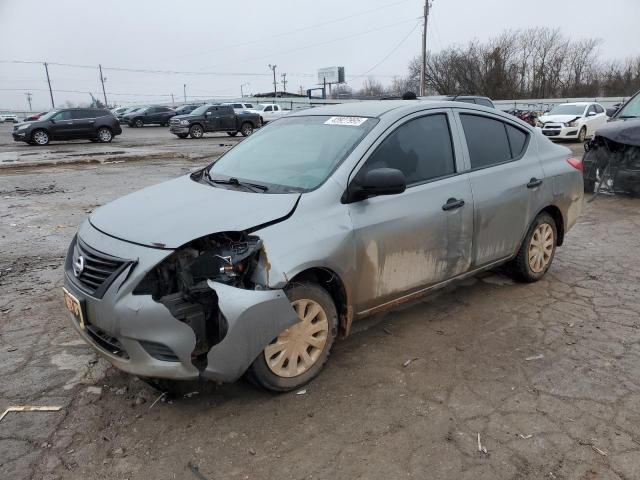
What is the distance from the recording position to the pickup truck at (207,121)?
25891 mm

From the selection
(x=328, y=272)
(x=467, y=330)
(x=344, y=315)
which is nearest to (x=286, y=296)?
(x=328, y=272)

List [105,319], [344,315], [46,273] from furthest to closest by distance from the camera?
[46,273]
[344,315]
[105,319]

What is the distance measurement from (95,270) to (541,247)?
388cm

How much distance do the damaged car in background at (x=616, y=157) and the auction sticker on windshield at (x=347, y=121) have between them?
650cm

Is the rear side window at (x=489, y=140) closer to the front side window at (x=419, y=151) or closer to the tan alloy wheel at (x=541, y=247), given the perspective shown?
the front side window at (x=419, y=151)

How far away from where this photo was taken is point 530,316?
4094 millimetres

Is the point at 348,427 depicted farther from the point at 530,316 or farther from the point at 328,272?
the point at 530,316

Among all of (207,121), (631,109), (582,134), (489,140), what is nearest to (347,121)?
(489,140)

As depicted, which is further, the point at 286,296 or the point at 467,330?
the point at 467,330

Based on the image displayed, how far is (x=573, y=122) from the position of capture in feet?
63.0

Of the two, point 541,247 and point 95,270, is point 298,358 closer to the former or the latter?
point 95,270

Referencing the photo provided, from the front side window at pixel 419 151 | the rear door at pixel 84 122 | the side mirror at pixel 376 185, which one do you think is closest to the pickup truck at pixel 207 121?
the rear door at pixel 84 122

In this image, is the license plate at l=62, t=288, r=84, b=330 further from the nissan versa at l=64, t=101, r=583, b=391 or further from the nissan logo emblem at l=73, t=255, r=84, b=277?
the nissan logo emblem at l=73, t=255, r=84, b=277

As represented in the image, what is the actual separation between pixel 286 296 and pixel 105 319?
963 millimetres
